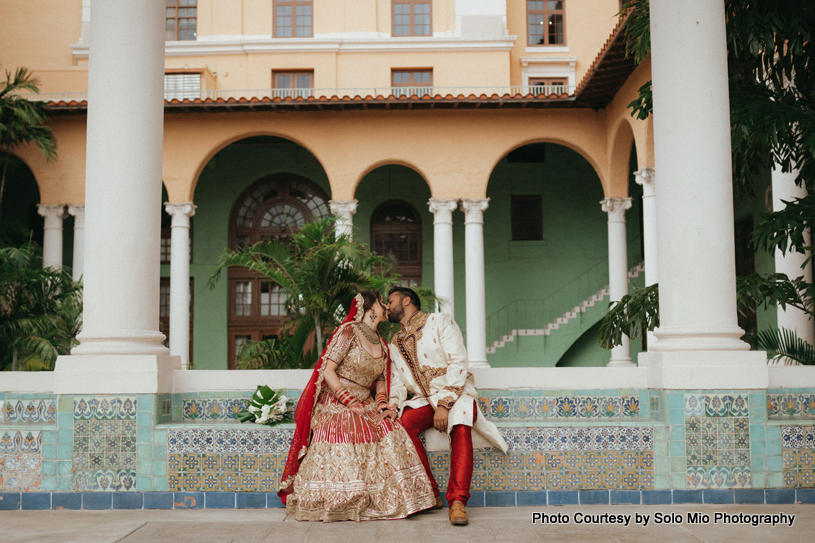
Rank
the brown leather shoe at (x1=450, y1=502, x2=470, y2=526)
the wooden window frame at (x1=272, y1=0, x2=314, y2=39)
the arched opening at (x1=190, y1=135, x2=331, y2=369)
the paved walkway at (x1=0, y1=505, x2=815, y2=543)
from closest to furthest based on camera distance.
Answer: the paved walkway at (x1=0, y1=505, x2=815, y2=543), the brown leather shoe at (x1=450, y1=502, x2=470, y2=526), the arched opening at (x1=190, y1=135, x2=331, y2=369), the wooden window frame at (x1=272, y1=0, x2=314, y2=39)

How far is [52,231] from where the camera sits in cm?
1688

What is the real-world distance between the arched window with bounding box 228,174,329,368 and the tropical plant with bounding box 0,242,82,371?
783 cm

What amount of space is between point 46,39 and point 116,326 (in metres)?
18.1

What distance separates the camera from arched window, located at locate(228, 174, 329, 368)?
20.0 m

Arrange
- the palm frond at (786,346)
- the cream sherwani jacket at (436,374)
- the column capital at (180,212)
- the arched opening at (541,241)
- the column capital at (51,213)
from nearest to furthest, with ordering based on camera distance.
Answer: the cream sherwani jacket at (436,374) < the palm frond at (786,346) < the column capital at (180,212) < the column capital at (51,213) < the arched opening at (541,241)

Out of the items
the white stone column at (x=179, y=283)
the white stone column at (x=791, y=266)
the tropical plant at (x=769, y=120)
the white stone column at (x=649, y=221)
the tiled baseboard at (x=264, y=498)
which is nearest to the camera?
the tiled baseboard at (x=264, y=498)

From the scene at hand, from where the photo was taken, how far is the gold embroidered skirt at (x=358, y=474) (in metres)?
4.92

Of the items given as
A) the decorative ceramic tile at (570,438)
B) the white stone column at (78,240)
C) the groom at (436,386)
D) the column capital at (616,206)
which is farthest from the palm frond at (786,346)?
the white stone column at (78,240)

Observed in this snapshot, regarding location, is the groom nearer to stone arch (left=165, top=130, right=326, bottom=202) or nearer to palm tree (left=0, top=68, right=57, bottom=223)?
stone arch (left=165, top=130, right=326, bottom=202)

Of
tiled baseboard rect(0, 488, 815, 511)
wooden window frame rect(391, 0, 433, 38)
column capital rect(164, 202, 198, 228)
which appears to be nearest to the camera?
tiled baseboard rect(0, 488, 815, 511)

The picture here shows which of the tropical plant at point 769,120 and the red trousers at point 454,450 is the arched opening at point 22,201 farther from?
the red trousers at point 454,450

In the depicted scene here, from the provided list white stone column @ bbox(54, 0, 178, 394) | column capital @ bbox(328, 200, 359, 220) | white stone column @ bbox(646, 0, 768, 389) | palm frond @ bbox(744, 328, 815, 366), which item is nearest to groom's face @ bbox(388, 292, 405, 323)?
white stone column @ bbox(54, 0, 178, 394)

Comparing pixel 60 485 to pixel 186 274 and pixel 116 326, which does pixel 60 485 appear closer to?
pixel 116 326

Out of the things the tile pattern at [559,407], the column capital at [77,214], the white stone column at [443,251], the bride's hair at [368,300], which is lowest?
the tile pattern at [559,407]
